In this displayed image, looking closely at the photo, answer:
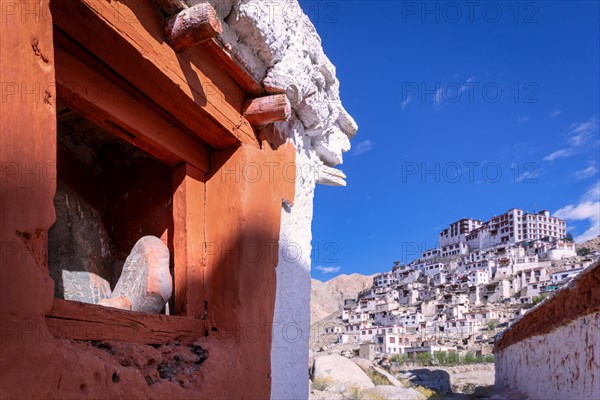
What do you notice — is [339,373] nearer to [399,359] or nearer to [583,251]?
[399,359]

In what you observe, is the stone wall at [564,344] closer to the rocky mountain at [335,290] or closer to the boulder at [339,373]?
the boulder at [339,373]

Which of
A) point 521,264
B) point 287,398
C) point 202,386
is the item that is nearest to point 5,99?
point 202,386

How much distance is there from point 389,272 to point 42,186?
8010cm

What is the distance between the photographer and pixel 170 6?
2.45 m

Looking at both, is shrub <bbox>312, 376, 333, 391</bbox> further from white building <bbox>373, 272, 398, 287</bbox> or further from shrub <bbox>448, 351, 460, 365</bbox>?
white building <bbox>373, 272, 398, 287</bbox>

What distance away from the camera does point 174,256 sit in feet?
10.1

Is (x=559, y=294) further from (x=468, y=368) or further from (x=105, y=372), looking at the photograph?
(x=468, y=368)

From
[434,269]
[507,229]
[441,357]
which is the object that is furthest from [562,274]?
[507,229]

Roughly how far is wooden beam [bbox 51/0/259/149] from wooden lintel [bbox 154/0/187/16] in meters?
0.04

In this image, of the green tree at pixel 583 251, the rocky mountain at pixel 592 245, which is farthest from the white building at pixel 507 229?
the green tree at pixel 583 251

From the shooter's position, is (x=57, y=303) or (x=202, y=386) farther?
(x=202, y=386)

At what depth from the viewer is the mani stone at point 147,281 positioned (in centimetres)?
297

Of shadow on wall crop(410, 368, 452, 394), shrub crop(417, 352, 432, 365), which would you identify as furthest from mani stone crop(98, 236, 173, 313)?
shrub crop(417, 352, 432, 365)

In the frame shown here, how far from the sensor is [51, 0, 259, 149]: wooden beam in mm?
2100
